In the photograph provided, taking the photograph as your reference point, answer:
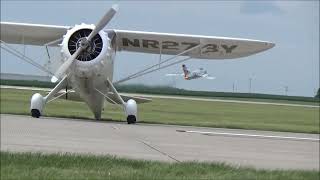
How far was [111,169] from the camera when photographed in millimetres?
6512

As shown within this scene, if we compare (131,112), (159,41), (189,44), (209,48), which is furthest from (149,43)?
(131,112)

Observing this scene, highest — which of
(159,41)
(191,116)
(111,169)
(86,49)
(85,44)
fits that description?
(159,41)

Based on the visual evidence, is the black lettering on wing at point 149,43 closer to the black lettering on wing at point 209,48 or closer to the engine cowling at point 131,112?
the black lettering on wing at point 209,48

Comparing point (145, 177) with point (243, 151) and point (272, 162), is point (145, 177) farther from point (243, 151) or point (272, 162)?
point (243, 151)

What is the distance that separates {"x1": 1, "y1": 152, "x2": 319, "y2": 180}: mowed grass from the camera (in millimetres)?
6059

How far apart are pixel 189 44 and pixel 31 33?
608 centimetres

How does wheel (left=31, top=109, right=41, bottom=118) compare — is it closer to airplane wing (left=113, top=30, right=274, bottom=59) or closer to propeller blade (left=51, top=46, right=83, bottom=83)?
propeller blade (left=51, top=46, right=83, bottom=83)

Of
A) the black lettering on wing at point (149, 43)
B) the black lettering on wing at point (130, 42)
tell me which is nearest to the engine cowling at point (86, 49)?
the black lettering on wing at point (130, 42)

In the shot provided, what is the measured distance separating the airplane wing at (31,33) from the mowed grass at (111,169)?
13389 mm

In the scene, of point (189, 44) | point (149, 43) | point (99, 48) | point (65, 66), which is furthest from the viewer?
point (149, 43)

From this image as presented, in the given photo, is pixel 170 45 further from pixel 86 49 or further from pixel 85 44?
pixel 85 44

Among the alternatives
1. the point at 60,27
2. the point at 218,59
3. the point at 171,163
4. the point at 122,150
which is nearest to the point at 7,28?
the point at 60,27

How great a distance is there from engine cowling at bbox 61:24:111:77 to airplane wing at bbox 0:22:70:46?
1.62 m

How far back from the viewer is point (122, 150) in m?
8.57
